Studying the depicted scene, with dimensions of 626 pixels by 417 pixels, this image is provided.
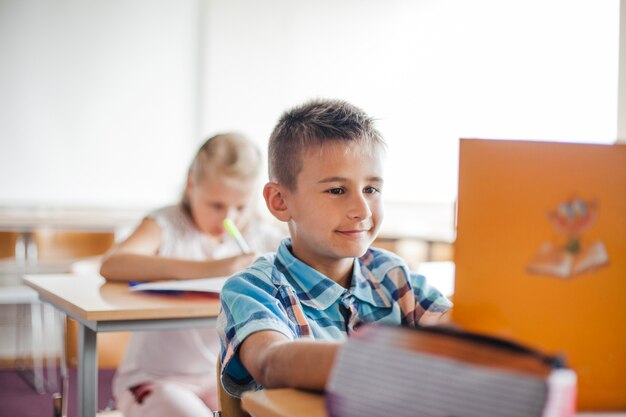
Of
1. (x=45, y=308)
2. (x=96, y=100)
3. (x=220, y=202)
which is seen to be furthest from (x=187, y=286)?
(x=96, y=100)

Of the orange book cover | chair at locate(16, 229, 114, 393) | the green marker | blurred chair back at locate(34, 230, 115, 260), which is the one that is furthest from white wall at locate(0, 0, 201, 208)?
the orange book cover

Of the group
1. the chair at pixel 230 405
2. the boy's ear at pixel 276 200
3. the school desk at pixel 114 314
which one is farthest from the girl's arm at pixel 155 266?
the chair at pixel 230 405

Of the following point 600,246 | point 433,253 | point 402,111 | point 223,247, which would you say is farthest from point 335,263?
point 402,111

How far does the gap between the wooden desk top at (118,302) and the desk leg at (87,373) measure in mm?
62

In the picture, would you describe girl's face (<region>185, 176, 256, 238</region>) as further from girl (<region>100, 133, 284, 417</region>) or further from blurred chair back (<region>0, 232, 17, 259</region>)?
blurred chair back (<region>0, 232, 17, 259</region>)

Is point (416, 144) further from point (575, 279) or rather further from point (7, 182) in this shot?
point (575, 279)

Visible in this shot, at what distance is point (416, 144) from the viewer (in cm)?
404

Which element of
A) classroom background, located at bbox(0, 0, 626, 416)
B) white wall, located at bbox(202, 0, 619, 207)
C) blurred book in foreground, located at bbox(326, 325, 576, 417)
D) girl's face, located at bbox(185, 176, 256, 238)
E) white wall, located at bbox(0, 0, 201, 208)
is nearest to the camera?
blurred book in foreground, located at bbox(326, 325, 576, 417)

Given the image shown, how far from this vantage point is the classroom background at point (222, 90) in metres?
Answer: 3.71

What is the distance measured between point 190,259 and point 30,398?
2081 mm

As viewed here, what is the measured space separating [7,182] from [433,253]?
2545 mm

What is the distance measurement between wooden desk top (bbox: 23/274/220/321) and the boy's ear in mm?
403

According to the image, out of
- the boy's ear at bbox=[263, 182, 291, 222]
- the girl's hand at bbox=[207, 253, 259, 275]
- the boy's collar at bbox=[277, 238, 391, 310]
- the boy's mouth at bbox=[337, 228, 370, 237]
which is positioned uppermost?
the boy's ear at bbox=[263, 182, 291, 222]

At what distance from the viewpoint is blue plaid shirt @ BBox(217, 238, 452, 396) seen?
0.89m
